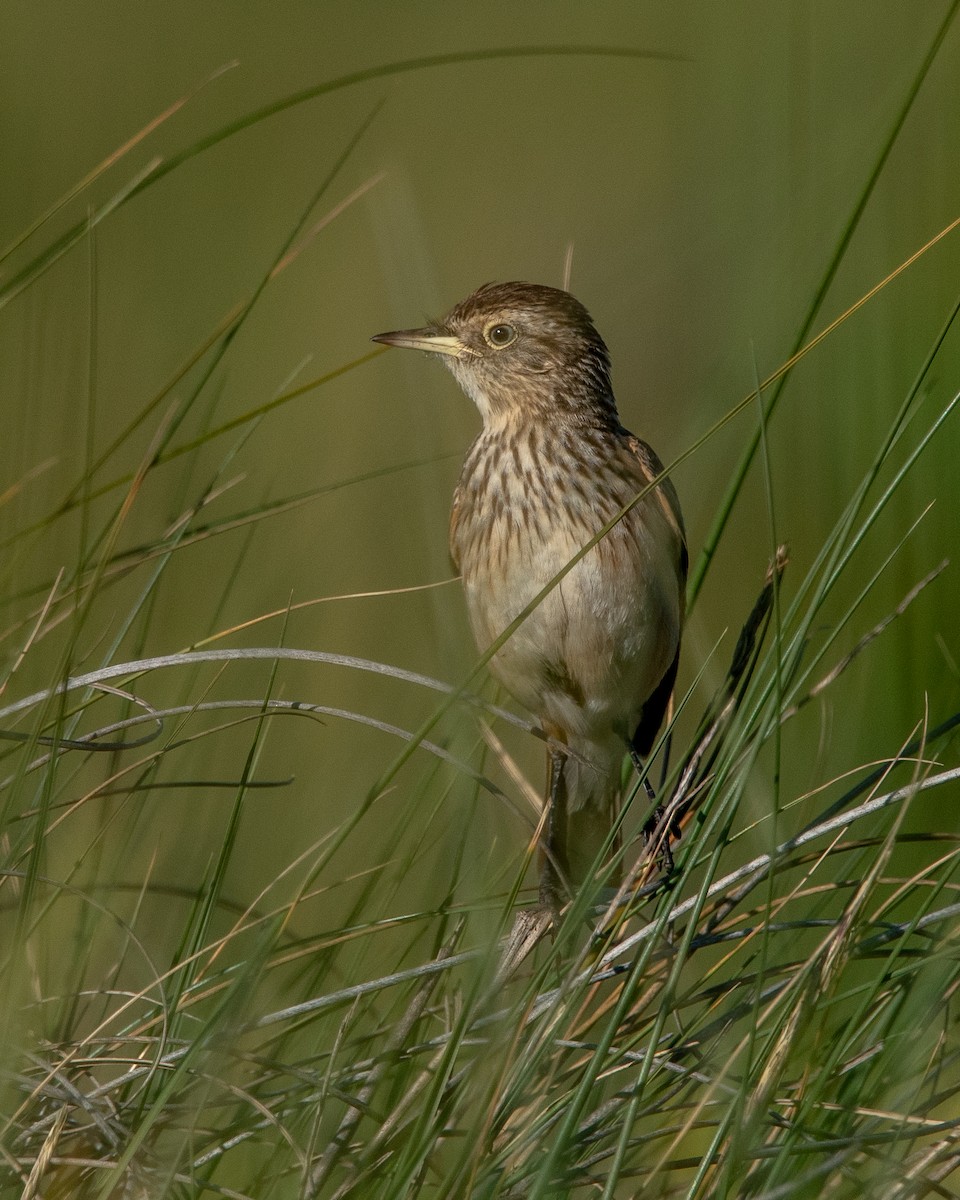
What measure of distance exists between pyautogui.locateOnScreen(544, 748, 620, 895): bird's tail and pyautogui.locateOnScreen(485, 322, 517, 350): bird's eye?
127 centimetres

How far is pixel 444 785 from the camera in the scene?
3.13 metres

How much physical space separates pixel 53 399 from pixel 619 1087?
4643mm

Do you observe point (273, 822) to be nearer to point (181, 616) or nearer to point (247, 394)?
point (181, 616)

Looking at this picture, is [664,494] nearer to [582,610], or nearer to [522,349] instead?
[582,610]

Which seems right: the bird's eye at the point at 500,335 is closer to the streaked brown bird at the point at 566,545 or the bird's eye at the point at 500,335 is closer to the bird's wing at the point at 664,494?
the streaked brown bird at the point at 566,545

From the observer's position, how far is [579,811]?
4.39 m

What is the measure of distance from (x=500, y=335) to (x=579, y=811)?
1435 millimetres

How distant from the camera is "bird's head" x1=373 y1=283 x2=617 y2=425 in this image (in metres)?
4.73

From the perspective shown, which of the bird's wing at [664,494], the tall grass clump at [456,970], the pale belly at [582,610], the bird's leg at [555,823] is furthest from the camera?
the bird's wing at [664,494]

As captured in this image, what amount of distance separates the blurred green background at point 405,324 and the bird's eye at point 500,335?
26 cm

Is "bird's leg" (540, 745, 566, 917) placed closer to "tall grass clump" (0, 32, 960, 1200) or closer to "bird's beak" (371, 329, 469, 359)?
"tall grass clump" (0, 32, 960, 1200)

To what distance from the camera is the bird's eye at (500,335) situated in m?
4.79

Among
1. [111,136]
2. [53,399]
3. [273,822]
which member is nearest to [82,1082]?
[273,822]

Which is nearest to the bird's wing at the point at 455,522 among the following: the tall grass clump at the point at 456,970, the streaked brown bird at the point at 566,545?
the streaked brown bird at the point at 566,545
